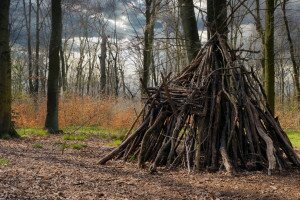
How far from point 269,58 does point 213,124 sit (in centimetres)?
568

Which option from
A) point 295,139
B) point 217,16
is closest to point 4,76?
point 217,16

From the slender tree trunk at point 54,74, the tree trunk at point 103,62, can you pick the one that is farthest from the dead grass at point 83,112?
the tree trunk at point 103,62

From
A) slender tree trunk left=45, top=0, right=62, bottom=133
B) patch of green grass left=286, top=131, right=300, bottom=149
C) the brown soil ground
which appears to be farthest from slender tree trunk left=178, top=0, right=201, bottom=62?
slender tree trunk left=45, top=0, right=62, bottom=133

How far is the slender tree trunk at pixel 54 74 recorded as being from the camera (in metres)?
11.7

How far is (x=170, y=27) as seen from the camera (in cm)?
2048

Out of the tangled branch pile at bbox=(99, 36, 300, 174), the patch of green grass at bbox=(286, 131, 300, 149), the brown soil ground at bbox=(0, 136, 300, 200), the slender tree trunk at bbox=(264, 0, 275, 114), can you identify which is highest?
the slender tree trunk at bbox=(264, 0, 275, 114)

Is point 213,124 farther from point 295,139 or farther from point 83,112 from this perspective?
point 83,112

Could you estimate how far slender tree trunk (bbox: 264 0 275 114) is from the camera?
10.6 m

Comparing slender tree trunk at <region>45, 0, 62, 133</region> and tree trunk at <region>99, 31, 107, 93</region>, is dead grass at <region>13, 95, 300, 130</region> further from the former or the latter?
tree trunk at <region>99, 31, 107, 93</region>

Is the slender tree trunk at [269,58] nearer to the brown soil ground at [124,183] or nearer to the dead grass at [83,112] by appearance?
the dead grass at [83,112]

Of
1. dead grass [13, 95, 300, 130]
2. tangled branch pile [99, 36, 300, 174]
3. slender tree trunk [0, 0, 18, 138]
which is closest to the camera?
tangled branch pile [99, 36, 300, 174]

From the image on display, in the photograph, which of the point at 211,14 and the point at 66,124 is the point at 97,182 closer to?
the point at 211,14

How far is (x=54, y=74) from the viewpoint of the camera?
11836 mm

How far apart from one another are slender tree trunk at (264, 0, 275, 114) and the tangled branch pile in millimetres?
4723
